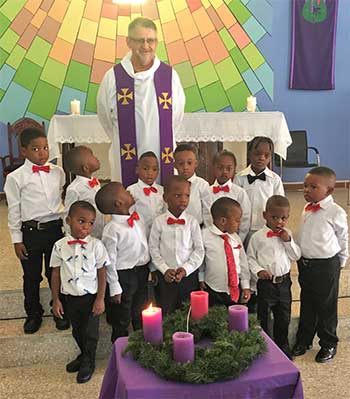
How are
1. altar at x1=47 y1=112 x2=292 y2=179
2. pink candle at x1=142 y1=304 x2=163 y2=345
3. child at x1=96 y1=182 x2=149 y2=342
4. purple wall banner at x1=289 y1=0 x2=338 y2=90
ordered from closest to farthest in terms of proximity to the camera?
pink candle at x1=142 y1=304 x2=163 y2=345, child at x1=96 y1=182 x2=149 y2=342, altar at x1=47 y1=112 x2=292 y2=179, purple wall banner at x1=289 y1=0 x2=338 y2=90

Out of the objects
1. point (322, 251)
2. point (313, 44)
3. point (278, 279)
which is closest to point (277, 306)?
point (278, 279)

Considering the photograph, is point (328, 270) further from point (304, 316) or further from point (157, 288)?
point (157, 288)

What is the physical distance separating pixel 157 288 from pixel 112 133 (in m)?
1.04

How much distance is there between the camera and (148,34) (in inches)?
116

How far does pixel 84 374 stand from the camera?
2.78 m

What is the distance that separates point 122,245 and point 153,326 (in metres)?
0.84

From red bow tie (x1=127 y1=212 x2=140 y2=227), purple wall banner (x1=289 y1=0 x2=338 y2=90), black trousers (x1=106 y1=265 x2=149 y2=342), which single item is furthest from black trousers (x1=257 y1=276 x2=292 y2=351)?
purple wall banner (x1=289 y1=0 x2=338 y2=90)

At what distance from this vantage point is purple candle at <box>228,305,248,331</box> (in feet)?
6.71

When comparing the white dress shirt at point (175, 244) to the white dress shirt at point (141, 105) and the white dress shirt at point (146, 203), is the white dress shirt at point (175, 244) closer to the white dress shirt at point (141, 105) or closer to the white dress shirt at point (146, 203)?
the white dress shirt at point (146, 203)

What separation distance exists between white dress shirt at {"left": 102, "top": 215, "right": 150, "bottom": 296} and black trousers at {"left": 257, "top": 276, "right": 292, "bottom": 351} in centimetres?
67

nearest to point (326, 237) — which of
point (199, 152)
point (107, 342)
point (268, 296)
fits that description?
point (268, 296)

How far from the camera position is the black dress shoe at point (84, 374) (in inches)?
109

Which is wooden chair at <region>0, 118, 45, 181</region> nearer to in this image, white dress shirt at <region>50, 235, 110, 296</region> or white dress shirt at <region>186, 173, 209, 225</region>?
white dress shirt at <region>186, 173, 209, 225</region>

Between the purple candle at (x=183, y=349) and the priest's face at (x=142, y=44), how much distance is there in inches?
70.2
